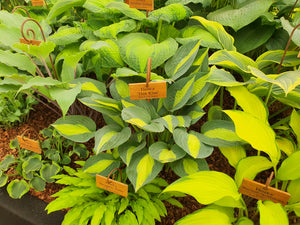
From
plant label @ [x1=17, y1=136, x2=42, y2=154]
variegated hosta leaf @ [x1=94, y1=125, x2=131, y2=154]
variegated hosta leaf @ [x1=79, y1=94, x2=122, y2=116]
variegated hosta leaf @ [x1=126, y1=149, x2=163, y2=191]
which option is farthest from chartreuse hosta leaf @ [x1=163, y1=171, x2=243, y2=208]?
plant label @ [x1=17, y1=136, x2=42, y2=154]

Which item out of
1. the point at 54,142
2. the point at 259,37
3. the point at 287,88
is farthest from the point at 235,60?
the point at 54,142

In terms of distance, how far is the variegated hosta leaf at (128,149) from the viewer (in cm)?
85

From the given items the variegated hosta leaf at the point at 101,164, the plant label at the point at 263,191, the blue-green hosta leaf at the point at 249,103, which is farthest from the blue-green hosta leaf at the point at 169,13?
the plant label at the point at 263,191

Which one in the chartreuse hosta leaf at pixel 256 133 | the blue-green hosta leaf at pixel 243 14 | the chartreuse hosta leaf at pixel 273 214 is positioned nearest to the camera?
the chartreuse hosta leaf at pixel 273 214

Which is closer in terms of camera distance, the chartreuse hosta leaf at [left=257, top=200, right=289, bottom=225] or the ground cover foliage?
the chartreuse hosta leaf at [left=257, top=200, right=289, bottom=225]

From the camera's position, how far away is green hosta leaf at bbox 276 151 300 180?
2.42ft

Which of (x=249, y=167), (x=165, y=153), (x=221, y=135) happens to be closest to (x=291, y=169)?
(x=249, y=167)

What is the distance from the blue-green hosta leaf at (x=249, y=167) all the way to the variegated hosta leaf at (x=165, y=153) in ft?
0.64

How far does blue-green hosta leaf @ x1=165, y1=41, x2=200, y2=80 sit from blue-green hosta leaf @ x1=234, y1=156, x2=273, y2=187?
1.37ft

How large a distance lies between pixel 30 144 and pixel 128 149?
1.58ft

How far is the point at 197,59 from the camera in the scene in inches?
41.5

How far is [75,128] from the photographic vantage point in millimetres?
947

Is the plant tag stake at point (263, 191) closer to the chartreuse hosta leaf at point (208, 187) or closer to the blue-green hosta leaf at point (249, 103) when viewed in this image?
the chartreuse hosta leaf at point (208, 187)

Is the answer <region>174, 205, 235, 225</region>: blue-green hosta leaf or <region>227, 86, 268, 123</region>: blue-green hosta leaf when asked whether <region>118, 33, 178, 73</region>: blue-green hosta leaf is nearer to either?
<region>227, 86, 268, 123</region>: blue-green hosta leaf
